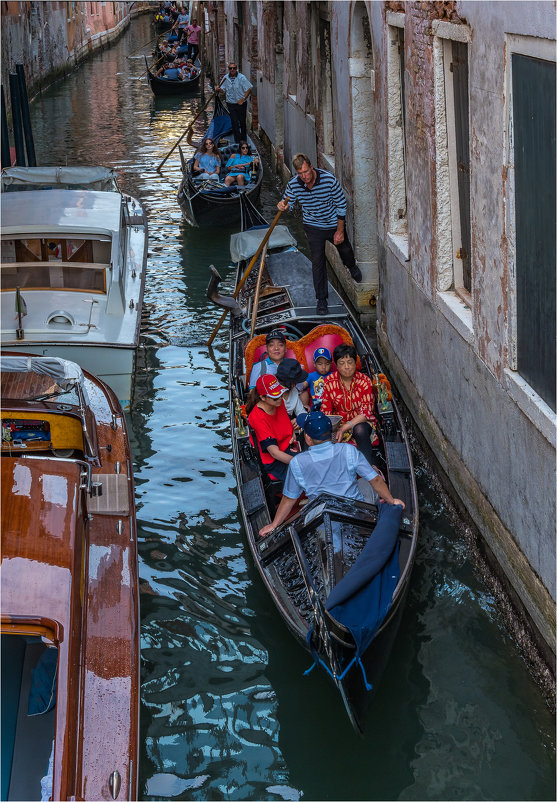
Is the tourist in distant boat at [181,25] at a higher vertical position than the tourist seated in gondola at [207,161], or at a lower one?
higher

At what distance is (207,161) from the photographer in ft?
37.6

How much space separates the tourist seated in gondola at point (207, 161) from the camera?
1138 cm

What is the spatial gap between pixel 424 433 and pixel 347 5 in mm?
3466

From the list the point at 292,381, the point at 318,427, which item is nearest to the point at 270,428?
the point at 292,381

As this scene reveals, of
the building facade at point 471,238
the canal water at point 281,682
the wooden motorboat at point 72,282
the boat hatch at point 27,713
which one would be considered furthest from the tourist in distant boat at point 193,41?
the boat hatch at point 27,713

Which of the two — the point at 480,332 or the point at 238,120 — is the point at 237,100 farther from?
the point at 480,332

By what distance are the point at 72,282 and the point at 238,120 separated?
744cm

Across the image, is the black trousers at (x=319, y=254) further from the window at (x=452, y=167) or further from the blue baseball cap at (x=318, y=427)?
the blue baseball cap at (x=318, y=427)

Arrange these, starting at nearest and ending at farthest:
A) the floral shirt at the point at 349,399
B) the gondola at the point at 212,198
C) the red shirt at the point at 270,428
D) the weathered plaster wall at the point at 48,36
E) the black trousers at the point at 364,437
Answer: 1. the red shirt at the point at 270,428
2. the black trousers at the point at 364,437
3. the floral shirt at the point at 349,399
4. the gondola at the point at 212,198
5. the weathered plaster wall at the point at 48,36

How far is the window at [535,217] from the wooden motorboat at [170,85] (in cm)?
1746

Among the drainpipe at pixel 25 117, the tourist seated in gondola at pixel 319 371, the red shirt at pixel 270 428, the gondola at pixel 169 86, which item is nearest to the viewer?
the red shirt at pixel 270 428

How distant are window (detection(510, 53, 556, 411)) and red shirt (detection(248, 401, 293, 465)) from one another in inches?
51.6

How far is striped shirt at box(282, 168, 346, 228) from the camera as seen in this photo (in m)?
6.72

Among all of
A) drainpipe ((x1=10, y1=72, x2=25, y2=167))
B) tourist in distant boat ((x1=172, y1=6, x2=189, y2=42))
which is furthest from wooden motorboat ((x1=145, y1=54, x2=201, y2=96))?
drainpipe ((x1=10, y1=72, x2=25, y2=167))
